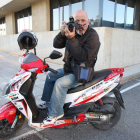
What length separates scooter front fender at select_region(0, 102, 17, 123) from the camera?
2159mm

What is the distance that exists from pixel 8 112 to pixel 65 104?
86cm

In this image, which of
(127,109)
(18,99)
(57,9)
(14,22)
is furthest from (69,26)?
(14,22)

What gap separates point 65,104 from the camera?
7.79ft

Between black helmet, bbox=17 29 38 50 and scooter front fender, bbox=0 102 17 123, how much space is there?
3.12ft

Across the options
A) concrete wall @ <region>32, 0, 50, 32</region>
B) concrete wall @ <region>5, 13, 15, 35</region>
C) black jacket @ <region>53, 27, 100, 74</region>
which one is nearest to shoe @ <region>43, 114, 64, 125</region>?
black jacket @ <region>53, 27, 100, 74</region>

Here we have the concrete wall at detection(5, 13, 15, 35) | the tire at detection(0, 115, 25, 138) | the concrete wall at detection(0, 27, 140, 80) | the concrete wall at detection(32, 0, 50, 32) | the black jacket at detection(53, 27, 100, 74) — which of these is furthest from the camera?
the concrete wall at detection(5, 13, 15, 35)

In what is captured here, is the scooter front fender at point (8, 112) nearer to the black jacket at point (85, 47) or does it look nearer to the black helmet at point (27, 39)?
the black helmet at point (27, 39)

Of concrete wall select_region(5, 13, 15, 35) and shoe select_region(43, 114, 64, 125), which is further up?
concrete wall select_region(5, 13, 15, 35)

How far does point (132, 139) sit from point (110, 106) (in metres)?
0.63

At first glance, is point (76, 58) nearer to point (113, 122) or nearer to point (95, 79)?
point (95, 79)

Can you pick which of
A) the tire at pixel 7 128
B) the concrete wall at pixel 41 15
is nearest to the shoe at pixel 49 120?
the tire at pixel 7 128

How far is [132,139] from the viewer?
2.40 metres

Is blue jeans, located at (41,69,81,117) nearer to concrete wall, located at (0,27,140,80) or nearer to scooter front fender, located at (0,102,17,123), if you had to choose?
scooter front fender, located at (0,102,17,123)

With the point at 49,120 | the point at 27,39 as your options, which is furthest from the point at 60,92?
the point at 27,39
